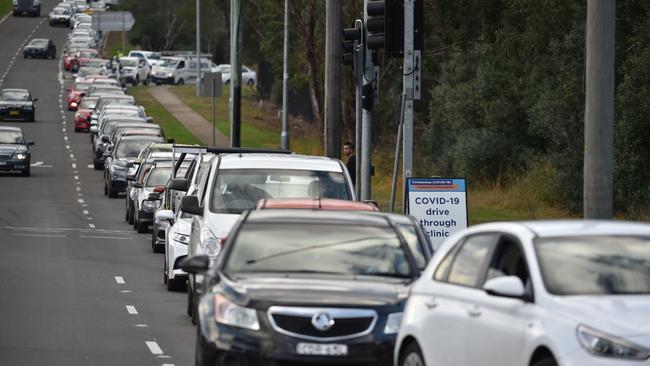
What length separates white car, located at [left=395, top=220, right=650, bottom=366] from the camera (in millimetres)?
9188

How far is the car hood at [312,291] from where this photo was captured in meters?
11.7

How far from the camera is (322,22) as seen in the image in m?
54.4

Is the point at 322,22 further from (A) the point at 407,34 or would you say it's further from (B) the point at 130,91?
(B) the point at 130,91

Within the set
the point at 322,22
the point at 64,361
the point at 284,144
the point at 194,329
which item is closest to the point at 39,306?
the point at 194,329

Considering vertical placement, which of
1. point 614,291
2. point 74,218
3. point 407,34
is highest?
point 407,34

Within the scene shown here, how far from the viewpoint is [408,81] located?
22391mm

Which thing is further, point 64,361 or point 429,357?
point 64,361

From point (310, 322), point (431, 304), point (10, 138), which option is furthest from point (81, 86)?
point (431, 304)

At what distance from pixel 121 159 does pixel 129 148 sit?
2029 millimetres

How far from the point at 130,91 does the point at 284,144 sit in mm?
44777

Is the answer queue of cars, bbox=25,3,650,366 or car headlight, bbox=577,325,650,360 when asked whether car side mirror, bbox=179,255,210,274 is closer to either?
queue of cars, bbox=25,3,650,366

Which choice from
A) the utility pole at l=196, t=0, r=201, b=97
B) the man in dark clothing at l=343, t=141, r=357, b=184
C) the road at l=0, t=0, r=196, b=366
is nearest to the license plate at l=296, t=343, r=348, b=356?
the road at l=0, t=0, r=196, b=366

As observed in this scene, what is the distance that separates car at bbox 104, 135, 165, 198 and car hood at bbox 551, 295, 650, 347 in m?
31.5

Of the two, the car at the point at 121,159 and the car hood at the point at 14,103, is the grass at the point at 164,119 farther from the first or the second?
the car at the point at 121,159
